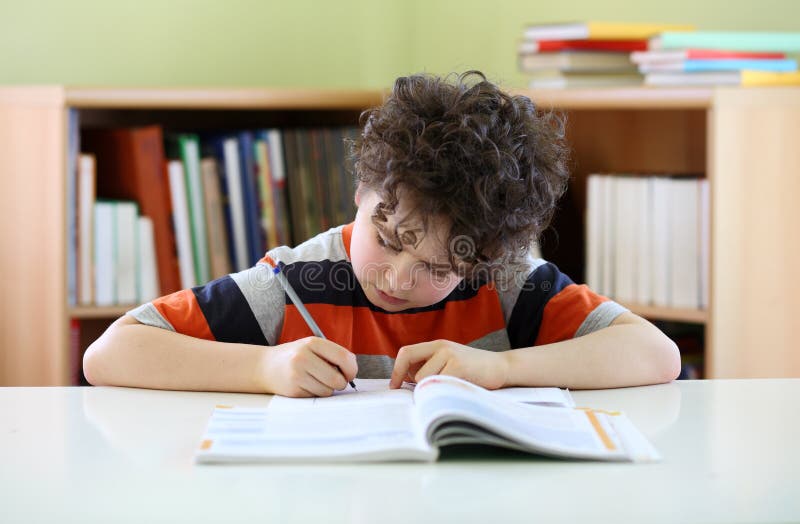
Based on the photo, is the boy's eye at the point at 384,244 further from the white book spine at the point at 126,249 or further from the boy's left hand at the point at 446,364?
the white book spine at the point at 126,249

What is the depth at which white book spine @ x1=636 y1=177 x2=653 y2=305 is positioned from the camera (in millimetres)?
1896

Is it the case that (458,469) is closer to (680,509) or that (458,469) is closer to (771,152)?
(680,509)

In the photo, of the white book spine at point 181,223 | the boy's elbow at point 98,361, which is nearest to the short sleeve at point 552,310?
the boy's elbow at point 98,361

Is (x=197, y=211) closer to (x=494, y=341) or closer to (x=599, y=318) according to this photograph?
(x=494, y=341)

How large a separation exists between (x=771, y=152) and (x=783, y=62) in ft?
Result: 0.62

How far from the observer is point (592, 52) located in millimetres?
1907

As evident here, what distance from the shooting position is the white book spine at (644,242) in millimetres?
1896

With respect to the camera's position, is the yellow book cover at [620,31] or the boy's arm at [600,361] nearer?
the boy's arm at [600,361]

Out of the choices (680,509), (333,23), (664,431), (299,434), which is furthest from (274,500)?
(333,23)

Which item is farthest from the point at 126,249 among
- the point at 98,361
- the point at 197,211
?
the point at 98,361

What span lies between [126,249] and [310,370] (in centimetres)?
107

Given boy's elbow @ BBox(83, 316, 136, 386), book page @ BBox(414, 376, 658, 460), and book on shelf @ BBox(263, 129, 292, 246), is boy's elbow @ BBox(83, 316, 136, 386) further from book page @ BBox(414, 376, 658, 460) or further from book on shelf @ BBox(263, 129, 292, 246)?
book on shelf @ BBox(263, 129, 292, 246)

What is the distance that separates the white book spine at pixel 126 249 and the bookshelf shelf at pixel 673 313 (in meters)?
0.98

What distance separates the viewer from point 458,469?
0.71 m
